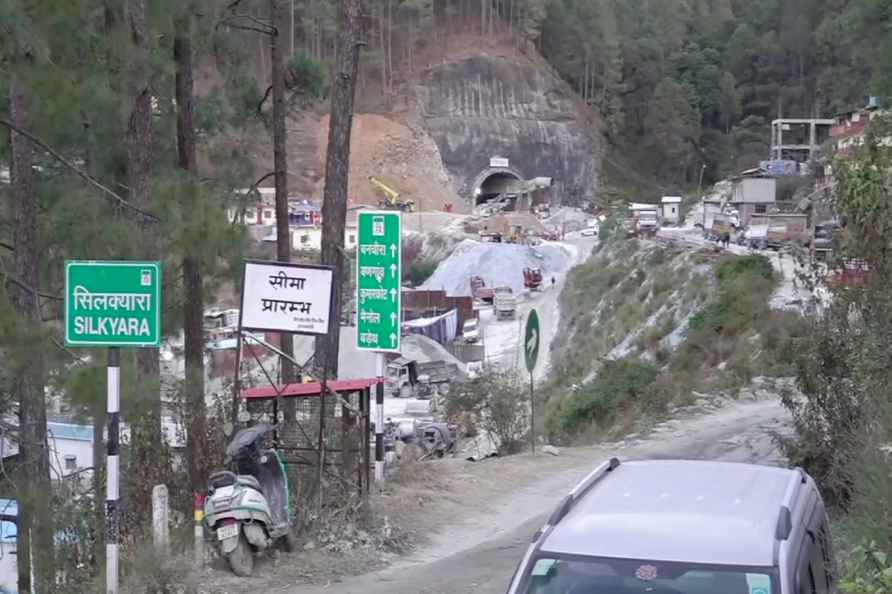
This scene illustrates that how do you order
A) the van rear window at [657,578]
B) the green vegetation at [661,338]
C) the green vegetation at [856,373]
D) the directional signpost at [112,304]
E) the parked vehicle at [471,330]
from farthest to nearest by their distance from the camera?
the parked vehicle at [471,330] < the green vegetation at [661,338] < the directional signpost at [112,304] < the green vegetation at [856,373] < the van rear window at [657,578]

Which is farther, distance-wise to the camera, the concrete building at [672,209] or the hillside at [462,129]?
the hillside at [462,129]

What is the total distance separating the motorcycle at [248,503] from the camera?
9250 millimetres

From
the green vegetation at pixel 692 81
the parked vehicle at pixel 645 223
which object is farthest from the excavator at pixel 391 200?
the parked vehicle at pixel 645 223

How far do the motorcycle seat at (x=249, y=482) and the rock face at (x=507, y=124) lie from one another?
95.7 metres

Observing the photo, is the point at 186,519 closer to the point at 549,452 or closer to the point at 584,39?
the point at 549,452

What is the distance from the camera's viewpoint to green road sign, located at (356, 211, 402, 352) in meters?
12.5

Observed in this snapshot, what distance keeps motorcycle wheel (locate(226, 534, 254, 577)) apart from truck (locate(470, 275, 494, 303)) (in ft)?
169

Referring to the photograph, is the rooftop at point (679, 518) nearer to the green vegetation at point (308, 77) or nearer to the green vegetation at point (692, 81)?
the green vegetation at point (308, 77)

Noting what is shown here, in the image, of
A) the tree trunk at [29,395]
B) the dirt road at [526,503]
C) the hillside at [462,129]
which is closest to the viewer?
the dirt road at [526,503]

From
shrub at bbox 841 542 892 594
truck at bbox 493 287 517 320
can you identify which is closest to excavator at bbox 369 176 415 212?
truck at bbox 493 287 517 320

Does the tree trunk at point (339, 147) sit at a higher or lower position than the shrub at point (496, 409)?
higher

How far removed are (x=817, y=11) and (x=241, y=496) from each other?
381ft

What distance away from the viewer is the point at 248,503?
9281mm

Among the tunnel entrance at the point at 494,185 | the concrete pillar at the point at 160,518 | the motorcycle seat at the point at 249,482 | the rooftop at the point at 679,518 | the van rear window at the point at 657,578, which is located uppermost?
the tunnel entrance at the point at 494,185
